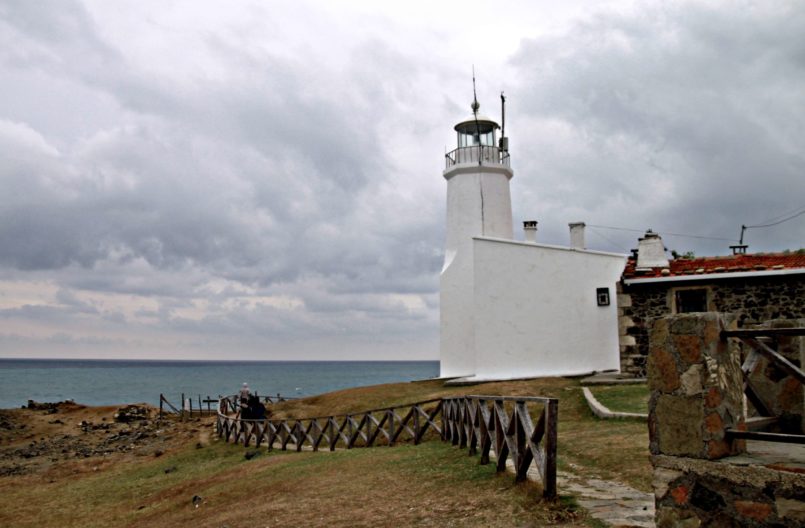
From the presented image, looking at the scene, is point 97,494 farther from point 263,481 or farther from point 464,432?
point 464,432

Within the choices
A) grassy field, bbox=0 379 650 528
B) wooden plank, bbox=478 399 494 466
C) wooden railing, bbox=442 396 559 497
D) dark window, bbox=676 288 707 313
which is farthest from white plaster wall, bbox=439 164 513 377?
wooden plank, bbox=478 399 494 466

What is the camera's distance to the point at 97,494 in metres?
16.3

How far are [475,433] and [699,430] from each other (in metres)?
5.90

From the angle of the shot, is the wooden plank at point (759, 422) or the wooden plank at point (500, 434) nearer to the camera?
the wooden plank at point (759, 422)

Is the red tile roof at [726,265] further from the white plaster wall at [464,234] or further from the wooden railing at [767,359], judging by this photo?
the wooden railing at [767,359]

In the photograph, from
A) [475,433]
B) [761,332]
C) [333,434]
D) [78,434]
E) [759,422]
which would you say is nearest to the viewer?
[761,332]

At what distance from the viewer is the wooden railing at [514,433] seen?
6.98m

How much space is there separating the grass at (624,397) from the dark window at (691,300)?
9.38 ft

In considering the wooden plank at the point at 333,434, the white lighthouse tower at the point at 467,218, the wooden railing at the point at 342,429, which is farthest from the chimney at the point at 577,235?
the wooden plank at the point at 333,434

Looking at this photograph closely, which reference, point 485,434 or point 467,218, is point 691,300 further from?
point 485,434

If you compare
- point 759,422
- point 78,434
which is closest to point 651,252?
point 759,422

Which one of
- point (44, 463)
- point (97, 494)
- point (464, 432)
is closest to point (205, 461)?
point (97, 494)

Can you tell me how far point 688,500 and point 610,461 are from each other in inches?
195

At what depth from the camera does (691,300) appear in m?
20.1
